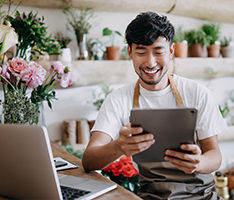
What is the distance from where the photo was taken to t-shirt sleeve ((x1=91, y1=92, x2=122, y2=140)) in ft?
4.49

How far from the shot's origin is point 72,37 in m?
2.67

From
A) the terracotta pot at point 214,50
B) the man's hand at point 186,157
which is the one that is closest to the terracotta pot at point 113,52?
the terracotta pot at point 214,50

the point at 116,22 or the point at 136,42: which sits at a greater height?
the point at 116,22

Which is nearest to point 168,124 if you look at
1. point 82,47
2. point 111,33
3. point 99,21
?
point 82,47

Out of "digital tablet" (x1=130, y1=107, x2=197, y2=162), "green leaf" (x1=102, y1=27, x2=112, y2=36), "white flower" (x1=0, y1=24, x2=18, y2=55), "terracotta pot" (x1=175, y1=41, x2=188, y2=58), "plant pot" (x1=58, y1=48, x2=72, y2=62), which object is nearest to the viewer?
"digital tablet" (x1=130, y1=107, x2=197, y2=162)

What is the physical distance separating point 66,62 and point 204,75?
171cm

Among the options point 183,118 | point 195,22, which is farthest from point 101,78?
point 183,118

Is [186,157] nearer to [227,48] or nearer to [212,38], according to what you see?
[212,38]

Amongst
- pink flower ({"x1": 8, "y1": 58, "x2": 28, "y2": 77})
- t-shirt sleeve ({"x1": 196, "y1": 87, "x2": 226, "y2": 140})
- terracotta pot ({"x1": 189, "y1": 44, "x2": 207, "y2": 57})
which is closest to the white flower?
pink flower ({"x1": 8, "y1": 58, "x2": 28, "y2": 77})

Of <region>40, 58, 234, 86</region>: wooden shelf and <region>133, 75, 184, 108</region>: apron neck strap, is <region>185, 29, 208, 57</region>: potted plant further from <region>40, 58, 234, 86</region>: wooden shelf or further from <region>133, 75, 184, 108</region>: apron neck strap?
<region>133, 75, 184, 108</region>: apron neck strap

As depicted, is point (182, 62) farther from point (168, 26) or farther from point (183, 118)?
point (183, 118)

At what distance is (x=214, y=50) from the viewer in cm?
321

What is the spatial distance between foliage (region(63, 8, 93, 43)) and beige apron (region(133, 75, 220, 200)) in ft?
5.38

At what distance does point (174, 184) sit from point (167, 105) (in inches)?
15.3
